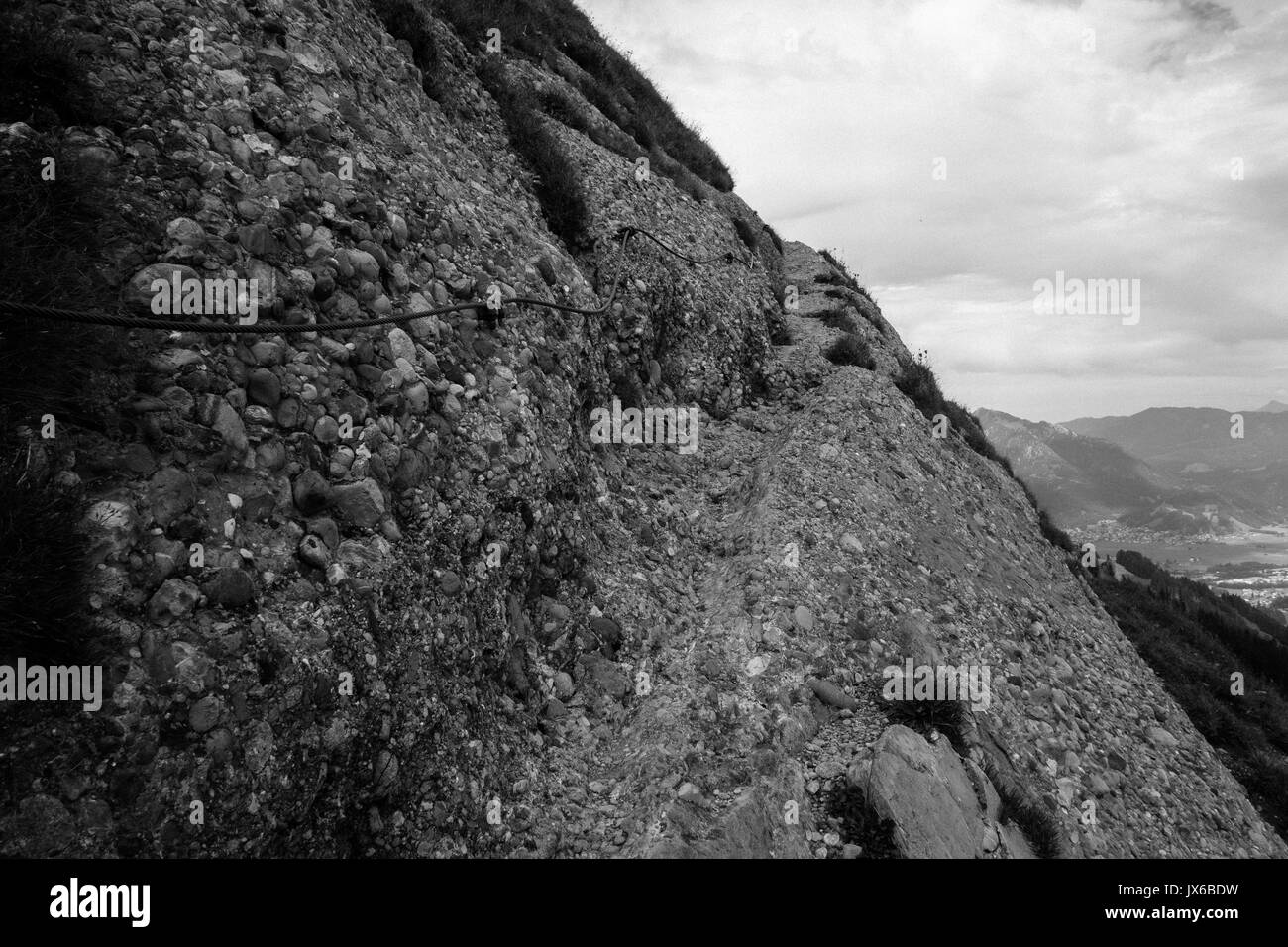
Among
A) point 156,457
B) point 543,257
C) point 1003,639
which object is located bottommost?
point 1003,639

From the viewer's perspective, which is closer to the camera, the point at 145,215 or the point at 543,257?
the point at 145,215

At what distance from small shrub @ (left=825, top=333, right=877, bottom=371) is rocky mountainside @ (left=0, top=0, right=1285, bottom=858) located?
365 cm

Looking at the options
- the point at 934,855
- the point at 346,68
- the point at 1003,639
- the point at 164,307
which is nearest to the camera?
the point at 164,307

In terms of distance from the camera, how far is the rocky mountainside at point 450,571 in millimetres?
5297

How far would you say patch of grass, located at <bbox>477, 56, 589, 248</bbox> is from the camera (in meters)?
14.1

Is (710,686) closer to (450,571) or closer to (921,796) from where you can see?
(921,796)

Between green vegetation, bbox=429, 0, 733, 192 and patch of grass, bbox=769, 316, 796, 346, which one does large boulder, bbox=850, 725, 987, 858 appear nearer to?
patch of grass, bbox=769, 316, 796, 346

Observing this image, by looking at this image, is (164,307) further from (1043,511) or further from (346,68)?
(1043,511)

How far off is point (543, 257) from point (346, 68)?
4204 mm

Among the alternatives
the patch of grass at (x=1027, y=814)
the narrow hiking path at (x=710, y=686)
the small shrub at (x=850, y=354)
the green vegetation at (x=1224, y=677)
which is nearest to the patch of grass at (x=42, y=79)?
the narrow hiking path at (x=710, y=686)

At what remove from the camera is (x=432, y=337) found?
866cm

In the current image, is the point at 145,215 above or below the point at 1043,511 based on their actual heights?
above

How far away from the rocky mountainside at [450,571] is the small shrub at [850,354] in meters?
3.65
